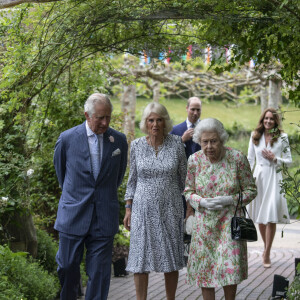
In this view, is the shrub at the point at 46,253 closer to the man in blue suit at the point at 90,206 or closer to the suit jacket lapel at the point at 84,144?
the man in blue suit at the point at 90,206

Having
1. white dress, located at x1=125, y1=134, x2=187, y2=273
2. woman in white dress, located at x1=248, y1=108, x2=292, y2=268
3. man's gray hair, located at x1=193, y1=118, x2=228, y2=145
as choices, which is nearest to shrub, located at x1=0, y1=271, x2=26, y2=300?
white dress, located at x1=125, y1=134, x2=187, y2=273

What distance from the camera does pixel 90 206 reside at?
19.0 feet

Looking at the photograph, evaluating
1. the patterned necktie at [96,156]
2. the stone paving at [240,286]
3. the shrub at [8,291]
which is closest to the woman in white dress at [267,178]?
the stone paving at [240,286]

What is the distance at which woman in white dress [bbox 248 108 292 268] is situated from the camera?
931 cm

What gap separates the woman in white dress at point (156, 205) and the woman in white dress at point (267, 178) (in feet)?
10.3

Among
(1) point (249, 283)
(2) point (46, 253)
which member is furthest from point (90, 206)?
(1) point (249, 283)

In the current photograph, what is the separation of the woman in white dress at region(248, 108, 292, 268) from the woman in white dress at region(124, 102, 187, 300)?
10.3ft

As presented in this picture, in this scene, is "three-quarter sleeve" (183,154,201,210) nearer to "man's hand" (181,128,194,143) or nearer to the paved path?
the paved path

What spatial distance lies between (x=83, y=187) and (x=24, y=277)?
3.68ft

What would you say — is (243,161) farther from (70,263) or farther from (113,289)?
(113,289)

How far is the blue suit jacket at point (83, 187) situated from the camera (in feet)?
18.9

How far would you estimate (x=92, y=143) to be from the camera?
5965 mm

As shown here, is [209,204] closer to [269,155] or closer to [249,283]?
[249,283]

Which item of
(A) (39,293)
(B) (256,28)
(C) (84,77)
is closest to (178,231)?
(A) (39,293)
